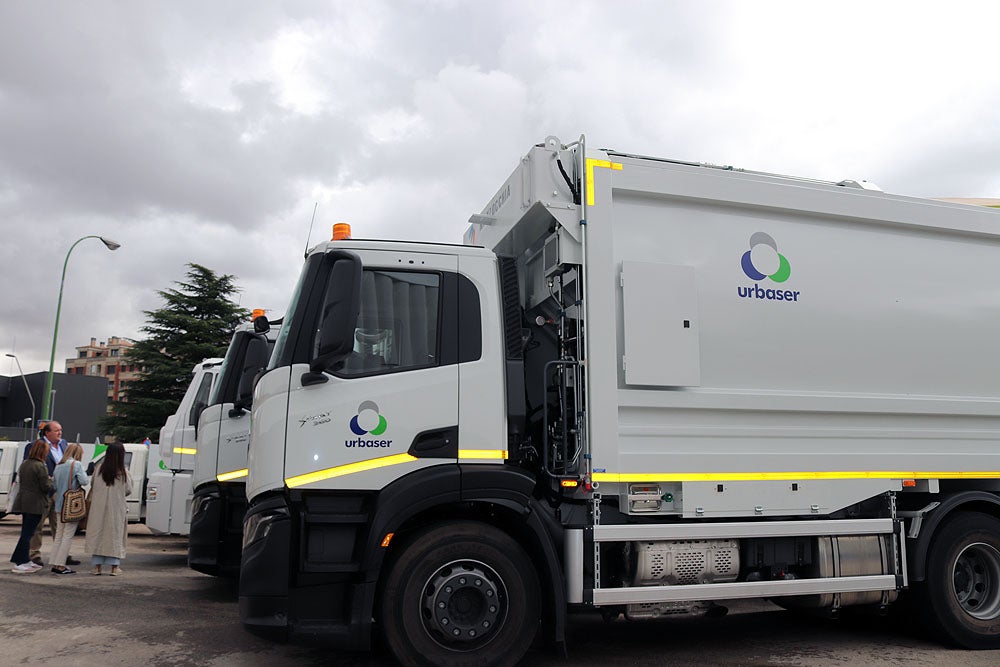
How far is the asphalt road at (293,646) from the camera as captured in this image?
18.4ft

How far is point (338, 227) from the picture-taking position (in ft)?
17.4

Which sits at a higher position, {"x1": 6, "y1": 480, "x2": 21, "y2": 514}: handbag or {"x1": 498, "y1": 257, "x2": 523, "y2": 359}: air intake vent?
{"x1": 498, "y1": 257, "x2": 523, "y2": 359}: air intake vent

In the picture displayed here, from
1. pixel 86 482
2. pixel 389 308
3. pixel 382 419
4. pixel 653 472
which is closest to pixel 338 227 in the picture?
pixel 389 308

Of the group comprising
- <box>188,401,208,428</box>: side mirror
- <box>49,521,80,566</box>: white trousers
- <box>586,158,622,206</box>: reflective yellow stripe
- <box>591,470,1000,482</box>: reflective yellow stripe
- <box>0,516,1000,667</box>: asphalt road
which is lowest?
<box>0,516,1000,667</box>: asphalt road

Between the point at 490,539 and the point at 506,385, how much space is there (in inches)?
39.3

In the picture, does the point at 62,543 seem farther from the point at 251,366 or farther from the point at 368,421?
the point at 368,421

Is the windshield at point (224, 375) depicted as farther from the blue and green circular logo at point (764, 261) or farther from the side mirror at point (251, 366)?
the blue and green circular logo at point (764, 261)

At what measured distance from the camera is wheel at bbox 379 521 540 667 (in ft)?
15.5

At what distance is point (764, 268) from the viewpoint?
5785mm

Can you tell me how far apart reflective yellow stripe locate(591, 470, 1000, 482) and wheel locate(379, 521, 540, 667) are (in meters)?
0.81

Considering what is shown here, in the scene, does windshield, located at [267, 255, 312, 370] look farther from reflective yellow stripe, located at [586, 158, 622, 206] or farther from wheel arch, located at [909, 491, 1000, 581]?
wheel arch, located at [909, 491, 1000, 581]

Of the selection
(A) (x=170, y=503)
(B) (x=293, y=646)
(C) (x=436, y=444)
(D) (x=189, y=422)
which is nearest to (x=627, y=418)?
(C) (x=436, y=444)

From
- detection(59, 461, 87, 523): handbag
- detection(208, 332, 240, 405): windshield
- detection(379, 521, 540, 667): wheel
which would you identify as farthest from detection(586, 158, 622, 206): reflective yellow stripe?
detection(59, 461, 87, 523): handbag

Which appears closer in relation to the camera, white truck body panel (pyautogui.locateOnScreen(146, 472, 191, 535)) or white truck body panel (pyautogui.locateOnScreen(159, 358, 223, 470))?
white truck body panel (pyautogui.locateOnScreen(159, 358, 223, 470))
